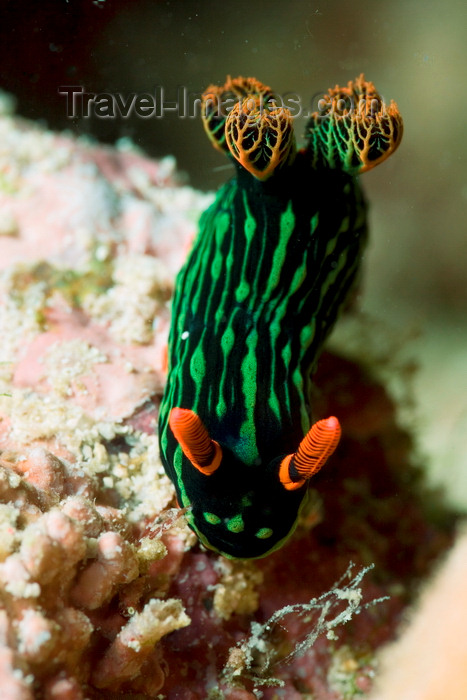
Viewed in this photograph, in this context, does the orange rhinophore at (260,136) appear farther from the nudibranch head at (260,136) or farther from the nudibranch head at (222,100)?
the nudibranch head at (222,100)

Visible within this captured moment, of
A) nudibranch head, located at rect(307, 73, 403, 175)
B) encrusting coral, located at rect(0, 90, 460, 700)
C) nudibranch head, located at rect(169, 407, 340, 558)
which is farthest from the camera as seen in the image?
nudibranch head, located at rect(307, 73, 403, 175)

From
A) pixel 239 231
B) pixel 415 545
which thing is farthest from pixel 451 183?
pixel 415 545

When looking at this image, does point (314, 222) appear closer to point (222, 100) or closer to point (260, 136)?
point (260, 136)

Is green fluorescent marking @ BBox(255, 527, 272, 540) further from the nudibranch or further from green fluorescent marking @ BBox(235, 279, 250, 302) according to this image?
green fluorescent marking @ BBox(235, 279, 250, 302)

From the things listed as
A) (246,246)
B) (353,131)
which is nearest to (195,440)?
(246,246)

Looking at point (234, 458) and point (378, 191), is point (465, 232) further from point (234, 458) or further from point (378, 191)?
point (234, 458)

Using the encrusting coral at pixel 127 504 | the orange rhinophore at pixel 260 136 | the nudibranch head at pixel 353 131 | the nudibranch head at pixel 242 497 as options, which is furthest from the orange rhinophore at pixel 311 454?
the nudibranch head at pixel 353 131

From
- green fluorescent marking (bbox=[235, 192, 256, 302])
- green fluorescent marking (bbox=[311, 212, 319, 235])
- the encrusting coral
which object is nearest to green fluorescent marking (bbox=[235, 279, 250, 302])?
green fluorescent marking (bbox=[235, 192, 256, 302])
